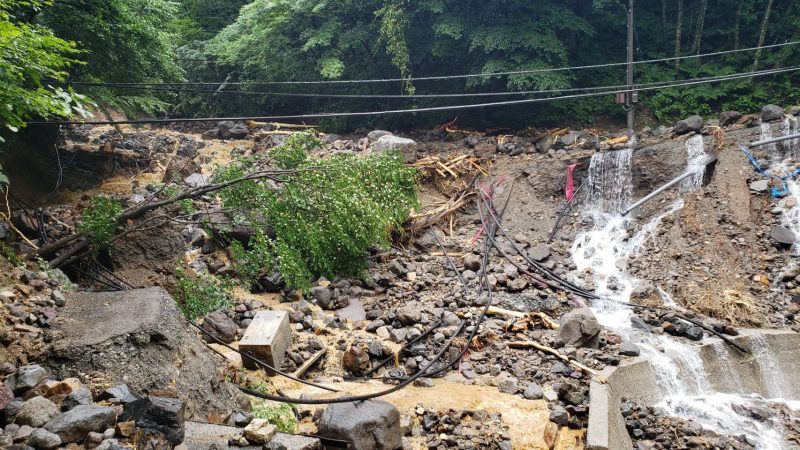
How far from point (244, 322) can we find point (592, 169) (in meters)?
9.58

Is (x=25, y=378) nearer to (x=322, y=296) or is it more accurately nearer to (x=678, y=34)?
(x=322, y=296)

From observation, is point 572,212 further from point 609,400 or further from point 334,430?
point 334,430

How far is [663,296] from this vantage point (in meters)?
10.1

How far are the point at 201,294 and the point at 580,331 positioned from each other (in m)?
5.82

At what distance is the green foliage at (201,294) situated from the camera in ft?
26.2

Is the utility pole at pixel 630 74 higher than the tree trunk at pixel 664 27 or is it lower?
lower

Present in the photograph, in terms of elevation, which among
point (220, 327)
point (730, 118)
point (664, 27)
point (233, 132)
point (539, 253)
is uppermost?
point (664, 27)

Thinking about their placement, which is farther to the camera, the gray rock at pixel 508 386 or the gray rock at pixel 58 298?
the gray rock at pixel 508 386

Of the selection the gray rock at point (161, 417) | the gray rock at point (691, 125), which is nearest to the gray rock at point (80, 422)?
the gray rock at point (161, 417)

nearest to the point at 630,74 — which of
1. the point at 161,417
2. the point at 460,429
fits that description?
the point at 460,429

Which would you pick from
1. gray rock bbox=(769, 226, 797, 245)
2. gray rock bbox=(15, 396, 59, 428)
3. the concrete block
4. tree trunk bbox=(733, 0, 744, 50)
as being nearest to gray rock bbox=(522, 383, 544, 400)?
the concrete block

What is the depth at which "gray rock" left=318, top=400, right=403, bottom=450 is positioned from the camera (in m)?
5.02

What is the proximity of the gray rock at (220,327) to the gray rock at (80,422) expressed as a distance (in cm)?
376

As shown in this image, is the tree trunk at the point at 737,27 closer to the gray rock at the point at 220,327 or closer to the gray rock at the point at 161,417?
the gray rock at the point at 220,327
